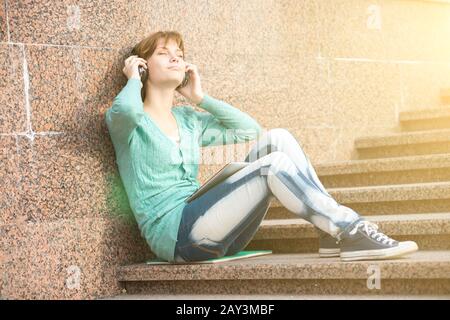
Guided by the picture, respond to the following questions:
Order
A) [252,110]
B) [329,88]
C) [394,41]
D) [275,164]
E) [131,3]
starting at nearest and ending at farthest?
[275,164], [131,3], [252,110], [329,88], [394,41]

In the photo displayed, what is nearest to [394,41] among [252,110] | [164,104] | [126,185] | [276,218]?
[252,110]

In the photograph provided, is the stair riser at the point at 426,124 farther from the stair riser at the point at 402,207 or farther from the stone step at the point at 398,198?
the stair riser at the point at 402,207

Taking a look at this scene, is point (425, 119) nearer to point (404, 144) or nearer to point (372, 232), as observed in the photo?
point (404, 144)

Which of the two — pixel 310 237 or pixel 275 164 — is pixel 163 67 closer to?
pixel 275 164

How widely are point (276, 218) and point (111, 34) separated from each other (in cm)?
157

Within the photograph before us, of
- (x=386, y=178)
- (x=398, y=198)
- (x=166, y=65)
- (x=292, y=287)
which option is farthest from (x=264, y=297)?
(x=386, y=178)

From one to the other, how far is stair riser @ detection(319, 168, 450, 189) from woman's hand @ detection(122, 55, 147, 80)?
1.58m

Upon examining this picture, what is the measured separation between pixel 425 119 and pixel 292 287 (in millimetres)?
2724

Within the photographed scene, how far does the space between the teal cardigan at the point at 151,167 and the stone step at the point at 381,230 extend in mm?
553

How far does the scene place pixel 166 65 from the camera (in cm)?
439

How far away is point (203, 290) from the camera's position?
4.02 meters

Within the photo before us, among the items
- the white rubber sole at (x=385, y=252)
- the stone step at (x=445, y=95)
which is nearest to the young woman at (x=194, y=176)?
the white rubber sole at (x=385, y=252)

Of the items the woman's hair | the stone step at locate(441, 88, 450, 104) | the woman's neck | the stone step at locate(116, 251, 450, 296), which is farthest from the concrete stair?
the stone step at locate(441, 88, 450, 104)
